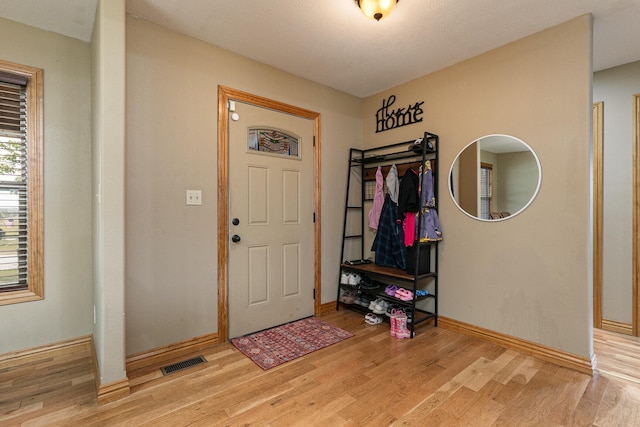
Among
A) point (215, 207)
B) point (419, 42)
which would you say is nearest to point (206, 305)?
point (215, 207)

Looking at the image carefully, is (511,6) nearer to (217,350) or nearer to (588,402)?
(588,402)

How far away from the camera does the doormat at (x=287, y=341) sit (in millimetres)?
2412

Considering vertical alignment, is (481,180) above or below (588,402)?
above

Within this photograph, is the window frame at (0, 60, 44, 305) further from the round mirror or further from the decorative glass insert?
the round mirror

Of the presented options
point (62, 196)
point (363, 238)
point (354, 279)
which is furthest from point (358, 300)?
point (62, 196)

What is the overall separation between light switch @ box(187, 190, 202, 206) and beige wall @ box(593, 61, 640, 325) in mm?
3785

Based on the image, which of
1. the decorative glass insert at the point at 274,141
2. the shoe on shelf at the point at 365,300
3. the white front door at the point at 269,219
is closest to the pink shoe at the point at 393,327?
the shoe on shelf at the point at 365,300

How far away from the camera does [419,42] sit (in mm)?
2576

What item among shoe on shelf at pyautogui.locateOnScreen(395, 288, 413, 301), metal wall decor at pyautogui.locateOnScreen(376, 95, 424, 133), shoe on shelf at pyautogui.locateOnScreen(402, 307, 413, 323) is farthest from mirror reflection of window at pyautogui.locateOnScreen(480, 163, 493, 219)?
shoe on shelf at pyautogui.locateOnScreen(402, 307, 413, 323)

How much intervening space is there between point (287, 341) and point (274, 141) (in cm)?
189

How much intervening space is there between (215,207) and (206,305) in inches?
32.9

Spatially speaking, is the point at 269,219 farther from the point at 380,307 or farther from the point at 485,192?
the point at 485,192

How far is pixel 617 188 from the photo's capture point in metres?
2.93

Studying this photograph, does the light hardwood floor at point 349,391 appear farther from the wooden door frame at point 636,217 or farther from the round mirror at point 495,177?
the round mirror at point 495,177
